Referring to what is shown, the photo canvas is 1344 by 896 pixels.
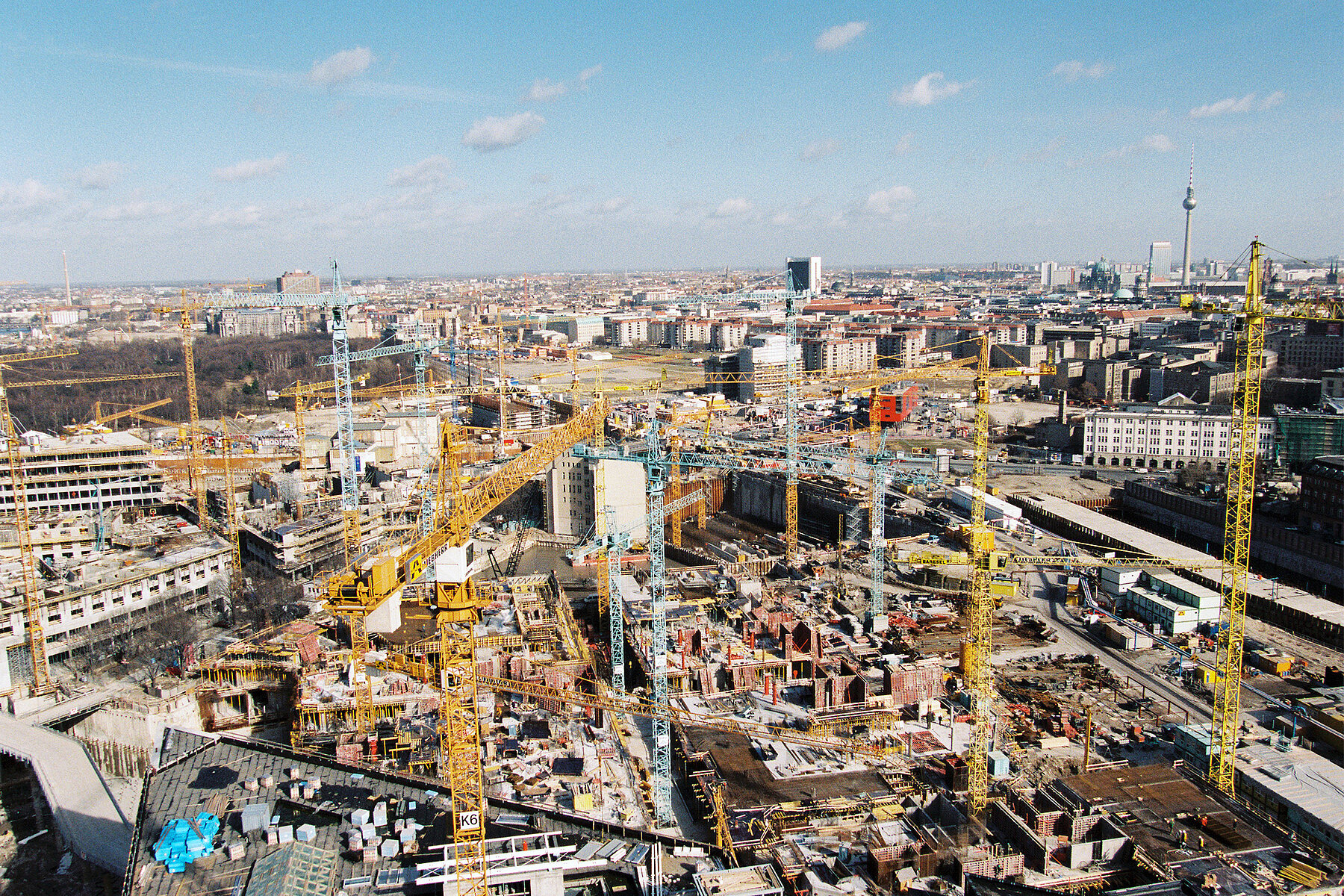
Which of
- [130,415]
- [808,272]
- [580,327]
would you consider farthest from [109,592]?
[808,272]

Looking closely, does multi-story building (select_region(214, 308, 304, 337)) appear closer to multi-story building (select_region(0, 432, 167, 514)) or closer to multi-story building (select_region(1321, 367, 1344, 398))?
multi-story building (select_region(0, 432, 167, 514))

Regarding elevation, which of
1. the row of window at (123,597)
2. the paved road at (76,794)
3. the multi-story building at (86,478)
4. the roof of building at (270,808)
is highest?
the multi-story building at (86,478)

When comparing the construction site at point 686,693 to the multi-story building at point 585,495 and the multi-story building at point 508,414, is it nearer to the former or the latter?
the multi-story building at point 585,495

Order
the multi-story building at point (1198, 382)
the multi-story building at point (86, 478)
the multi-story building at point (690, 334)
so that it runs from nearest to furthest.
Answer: the multi-story building at point (86, 478), the multi-story building at point (1198, 382), the multi-story building at point (690, 334)

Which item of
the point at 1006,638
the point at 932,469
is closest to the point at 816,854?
the point at 1006,638

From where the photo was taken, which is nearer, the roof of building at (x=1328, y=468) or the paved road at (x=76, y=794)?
the paved road at (x=76, y=794)

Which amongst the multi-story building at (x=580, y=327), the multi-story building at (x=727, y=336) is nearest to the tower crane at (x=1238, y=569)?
the multi-story building at (x=727, y=336)

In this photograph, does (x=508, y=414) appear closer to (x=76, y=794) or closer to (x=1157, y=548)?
(x=1157, y=548)
